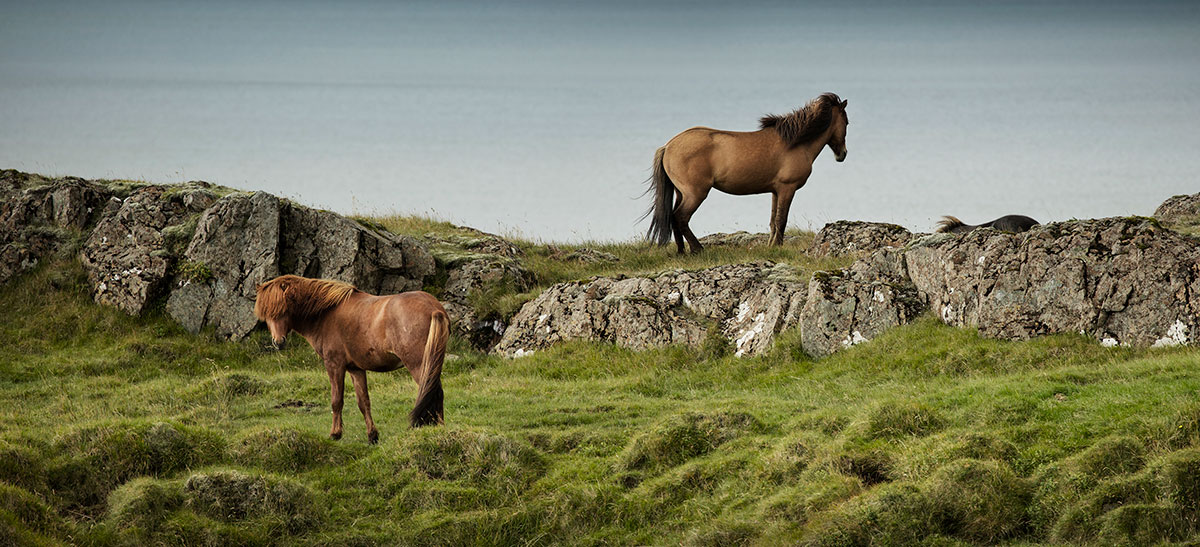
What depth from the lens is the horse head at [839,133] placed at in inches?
1052

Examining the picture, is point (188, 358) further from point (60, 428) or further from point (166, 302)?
point (60, 428)

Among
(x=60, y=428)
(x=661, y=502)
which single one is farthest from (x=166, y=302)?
(x=661, y=502)

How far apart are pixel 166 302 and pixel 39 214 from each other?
16.1 feet

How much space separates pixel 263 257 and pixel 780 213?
12.6 m

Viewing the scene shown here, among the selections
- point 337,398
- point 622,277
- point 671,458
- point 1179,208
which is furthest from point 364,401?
point 1179,208

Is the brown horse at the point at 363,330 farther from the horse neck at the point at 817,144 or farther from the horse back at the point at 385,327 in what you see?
the horse neck at the point at 817,144

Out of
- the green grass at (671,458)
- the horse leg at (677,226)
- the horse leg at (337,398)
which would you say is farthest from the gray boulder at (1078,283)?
the horse leg at (337,398)

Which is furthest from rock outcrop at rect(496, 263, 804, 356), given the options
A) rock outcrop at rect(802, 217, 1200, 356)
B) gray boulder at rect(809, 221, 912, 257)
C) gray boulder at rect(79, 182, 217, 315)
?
gray boulder at rect(79, 182, 217, 315)

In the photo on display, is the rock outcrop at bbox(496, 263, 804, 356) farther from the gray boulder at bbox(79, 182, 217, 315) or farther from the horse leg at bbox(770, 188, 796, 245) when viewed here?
the gray boulder at bbox(79, 182, 217, 315)

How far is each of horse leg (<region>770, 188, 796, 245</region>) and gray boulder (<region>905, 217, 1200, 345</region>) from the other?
818 cm

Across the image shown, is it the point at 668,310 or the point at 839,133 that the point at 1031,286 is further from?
the point at 839,133

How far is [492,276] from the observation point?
24109 millimetres

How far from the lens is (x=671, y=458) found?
12766mm

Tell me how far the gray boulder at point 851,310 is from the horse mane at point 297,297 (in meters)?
8.36
